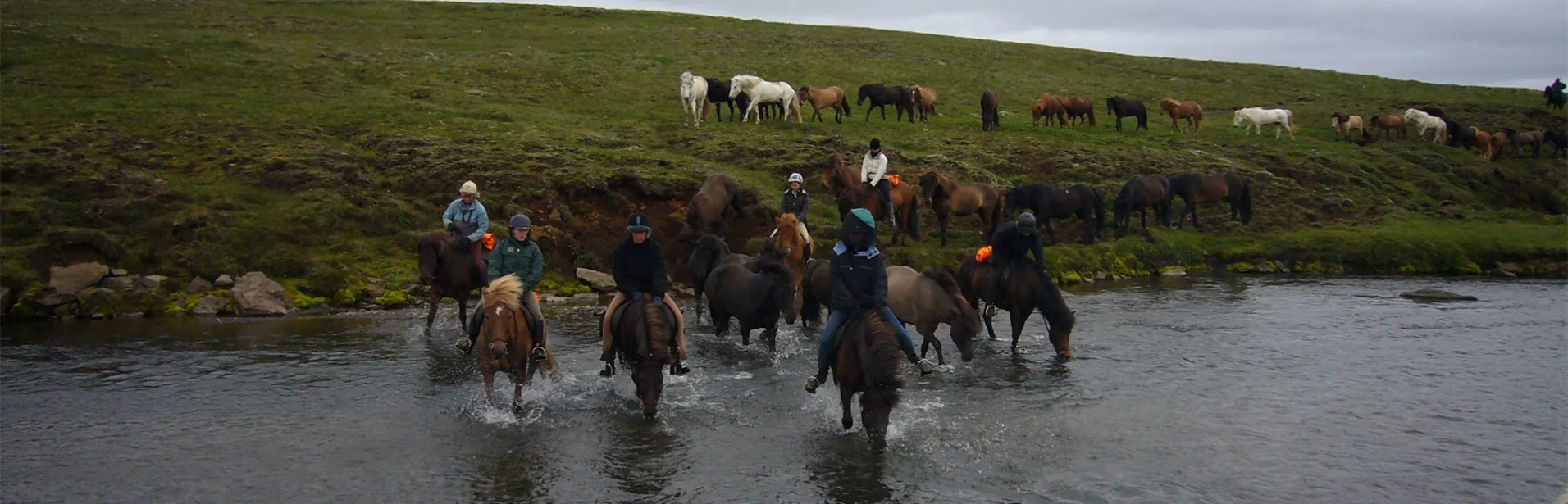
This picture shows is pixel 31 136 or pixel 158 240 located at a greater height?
pixel 31 136

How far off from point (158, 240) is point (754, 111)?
63.5 feet

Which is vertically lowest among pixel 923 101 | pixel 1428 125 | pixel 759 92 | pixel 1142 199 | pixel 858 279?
pixel 1142 199

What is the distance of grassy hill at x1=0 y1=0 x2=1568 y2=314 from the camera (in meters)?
20.4

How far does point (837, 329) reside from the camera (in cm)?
1003

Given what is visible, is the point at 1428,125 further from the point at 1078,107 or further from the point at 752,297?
the point at 752,297

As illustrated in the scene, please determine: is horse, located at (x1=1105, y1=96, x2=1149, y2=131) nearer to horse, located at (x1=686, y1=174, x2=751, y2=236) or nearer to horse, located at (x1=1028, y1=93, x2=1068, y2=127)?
horse, located at (x1=1028, y1=93, x2=1068, y2=127)

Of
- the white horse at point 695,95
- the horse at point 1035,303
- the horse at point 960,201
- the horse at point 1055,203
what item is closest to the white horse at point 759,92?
the white horse at point 695,95

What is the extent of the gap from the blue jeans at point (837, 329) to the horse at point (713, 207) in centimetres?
1077

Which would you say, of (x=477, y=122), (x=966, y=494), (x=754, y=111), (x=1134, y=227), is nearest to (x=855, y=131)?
(x=754, y=111)

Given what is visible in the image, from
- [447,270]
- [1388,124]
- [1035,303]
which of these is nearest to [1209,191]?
[1035,303]

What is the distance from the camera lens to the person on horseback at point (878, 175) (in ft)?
73.3

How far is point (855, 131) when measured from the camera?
111 feet

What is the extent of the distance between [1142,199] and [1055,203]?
296cm

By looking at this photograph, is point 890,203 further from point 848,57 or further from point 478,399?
point 848,57
